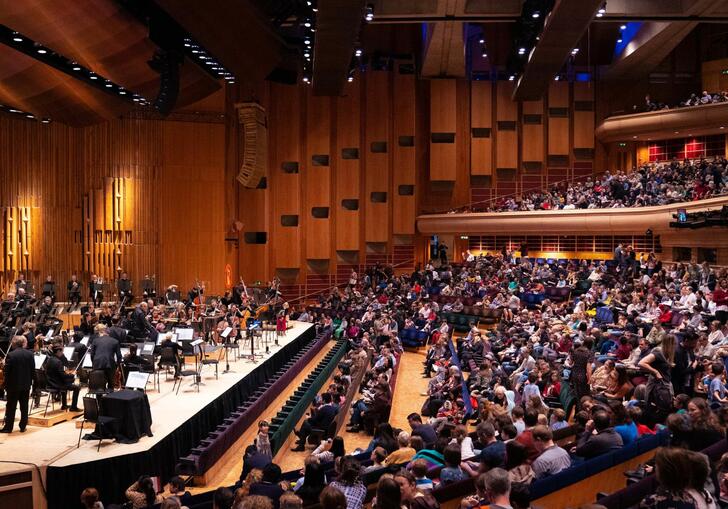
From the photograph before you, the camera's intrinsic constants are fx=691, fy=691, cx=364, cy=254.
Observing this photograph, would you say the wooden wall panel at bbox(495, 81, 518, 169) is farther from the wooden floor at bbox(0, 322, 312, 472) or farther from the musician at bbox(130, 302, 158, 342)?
the wooden floor at bbox(0, 322, 312, 472)

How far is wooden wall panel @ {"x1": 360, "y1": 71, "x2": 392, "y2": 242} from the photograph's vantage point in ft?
76.1

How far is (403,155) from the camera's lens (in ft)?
76.9

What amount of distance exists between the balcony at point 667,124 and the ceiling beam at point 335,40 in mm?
8717

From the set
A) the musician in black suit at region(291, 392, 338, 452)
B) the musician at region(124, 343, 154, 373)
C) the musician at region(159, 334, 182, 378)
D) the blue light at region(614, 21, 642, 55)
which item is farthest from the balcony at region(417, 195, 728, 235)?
the musician at region(124, 343, 154, 373)

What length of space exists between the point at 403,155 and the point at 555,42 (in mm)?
8042

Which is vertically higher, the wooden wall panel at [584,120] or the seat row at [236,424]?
the wooden wall panel at [584,120]

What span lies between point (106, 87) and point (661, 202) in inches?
532

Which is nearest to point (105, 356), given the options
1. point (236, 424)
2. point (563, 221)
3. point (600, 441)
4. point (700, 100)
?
point (236, 424)

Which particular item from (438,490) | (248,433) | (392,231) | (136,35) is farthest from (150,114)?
(438,490)

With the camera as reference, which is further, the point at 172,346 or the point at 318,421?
the point at 172,346

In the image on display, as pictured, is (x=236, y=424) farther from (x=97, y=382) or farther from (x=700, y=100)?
(x=700, y=100)

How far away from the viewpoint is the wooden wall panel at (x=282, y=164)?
22672 mm

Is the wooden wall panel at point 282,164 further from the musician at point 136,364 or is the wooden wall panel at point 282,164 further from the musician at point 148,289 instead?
the musician at point 136,364

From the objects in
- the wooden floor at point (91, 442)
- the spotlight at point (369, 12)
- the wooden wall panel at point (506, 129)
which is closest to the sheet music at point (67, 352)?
the wooden floor at point (91, 442)
